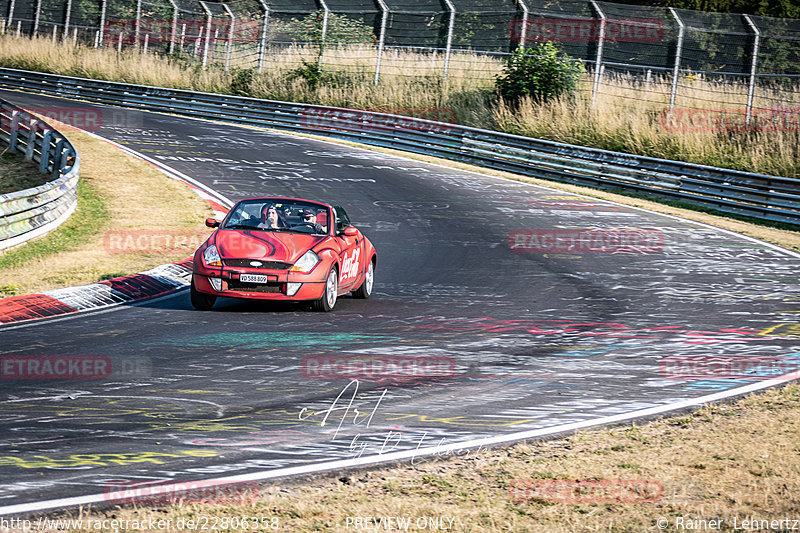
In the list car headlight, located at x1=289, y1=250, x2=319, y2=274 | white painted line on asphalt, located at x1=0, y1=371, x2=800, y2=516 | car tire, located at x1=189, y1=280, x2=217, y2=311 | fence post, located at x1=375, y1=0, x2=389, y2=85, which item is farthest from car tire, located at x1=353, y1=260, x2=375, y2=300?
fence post, located at x1=375, y1=0, x2=389, y2=85

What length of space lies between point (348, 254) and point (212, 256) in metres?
1.81

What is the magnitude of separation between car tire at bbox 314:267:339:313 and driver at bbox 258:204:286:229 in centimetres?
108

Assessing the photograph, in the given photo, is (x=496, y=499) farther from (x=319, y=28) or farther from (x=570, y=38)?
(x=319, y=28)

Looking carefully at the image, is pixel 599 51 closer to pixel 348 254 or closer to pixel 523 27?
pixel 523 27

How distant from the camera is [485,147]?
28047 millimetres

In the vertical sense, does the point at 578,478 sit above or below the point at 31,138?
above

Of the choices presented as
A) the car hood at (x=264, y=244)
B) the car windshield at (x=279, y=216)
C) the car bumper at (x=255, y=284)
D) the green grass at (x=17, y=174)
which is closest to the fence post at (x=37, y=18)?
the green grass at (x=17, y=174)

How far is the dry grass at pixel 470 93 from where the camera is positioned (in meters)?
25.7

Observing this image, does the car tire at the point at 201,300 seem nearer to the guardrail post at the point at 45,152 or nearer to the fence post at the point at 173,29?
the guardrail post at the point at 45,152

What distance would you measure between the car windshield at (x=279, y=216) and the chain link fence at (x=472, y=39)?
16.0 metres

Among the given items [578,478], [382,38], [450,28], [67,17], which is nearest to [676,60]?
[450,28]

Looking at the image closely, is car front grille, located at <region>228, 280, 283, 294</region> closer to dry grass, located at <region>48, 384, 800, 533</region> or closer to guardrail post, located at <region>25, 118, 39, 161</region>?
dry grass, located at <region>48, 384, 800, 533</region>

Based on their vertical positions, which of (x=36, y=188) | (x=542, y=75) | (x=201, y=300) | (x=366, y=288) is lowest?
(x=366, y=288)

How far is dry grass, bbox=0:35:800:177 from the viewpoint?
2572 cm
